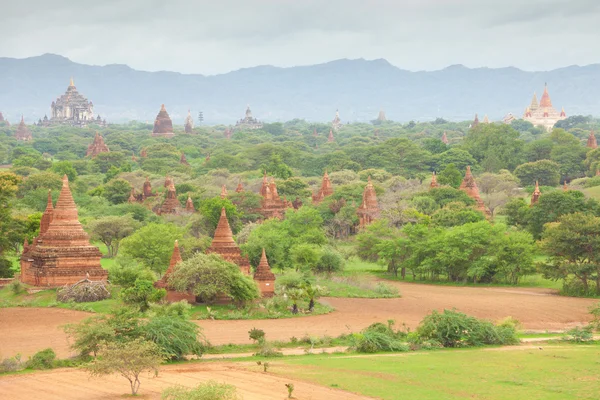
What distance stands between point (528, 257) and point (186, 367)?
2663cm

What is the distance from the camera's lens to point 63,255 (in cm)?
4944

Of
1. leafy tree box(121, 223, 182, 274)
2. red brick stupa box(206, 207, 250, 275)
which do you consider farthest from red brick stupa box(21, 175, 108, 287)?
red brick stupa box(206, 207, 250, 275)

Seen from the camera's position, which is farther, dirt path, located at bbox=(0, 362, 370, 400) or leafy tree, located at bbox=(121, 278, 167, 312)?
leafy tree, located at bbox=(121, 278, 167, 312)

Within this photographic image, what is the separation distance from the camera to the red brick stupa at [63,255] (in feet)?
162

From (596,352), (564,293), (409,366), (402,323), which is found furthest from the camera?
(564,293)

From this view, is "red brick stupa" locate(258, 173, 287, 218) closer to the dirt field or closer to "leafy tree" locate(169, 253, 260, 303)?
the dirt field

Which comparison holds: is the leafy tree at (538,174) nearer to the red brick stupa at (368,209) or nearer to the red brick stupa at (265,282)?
the red brick stupa at (368,209)

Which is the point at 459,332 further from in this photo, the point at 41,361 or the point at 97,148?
the point at 97,148

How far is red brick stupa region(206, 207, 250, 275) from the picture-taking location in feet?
166

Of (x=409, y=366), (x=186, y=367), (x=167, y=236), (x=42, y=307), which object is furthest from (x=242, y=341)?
(x=167, y=236)

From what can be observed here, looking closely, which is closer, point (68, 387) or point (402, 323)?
point (68, 387)

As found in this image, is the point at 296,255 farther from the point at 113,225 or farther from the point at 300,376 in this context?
Result: the point at 300,376

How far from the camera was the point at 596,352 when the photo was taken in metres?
37.8

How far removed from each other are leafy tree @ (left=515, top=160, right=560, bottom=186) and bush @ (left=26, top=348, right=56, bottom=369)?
84261 millimetres
